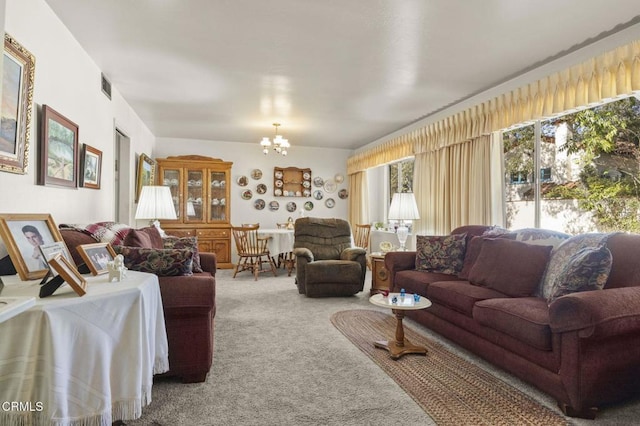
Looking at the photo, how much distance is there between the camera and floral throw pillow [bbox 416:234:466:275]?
11.3 ft

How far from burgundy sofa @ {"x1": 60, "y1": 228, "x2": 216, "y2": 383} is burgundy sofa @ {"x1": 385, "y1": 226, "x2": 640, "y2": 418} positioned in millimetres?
1825

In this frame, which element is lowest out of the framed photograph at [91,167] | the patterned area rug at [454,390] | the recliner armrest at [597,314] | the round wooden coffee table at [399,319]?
the patterned area rug at [454,390]

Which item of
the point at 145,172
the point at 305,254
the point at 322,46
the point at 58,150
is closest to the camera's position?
the point at 58,150

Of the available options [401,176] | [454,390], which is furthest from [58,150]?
[401,176]

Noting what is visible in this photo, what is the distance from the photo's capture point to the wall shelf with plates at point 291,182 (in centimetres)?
721

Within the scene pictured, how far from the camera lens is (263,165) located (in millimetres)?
7152

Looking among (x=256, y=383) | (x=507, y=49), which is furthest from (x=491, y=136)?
(x=256, y=383)

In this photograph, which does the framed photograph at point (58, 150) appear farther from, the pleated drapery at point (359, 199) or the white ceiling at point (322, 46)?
the pleated drapery at point (359, 199)

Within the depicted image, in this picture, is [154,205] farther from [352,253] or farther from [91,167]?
[352,253]

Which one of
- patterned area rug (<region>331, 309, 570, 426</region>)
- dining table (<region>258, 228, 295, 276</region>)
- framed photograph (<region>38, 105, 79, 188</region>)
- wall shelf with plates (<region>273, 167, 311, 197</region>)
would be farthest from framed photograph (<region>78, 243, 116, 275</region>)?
wall shelf with plates (<region>273, 167, 311, 197</region>)

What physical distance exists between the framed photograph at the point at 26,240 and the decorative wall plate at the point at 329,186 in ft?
19.3

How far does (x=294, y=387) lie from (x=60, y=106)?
2.54m

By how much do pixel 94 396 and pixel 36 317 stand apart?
1.21 feet

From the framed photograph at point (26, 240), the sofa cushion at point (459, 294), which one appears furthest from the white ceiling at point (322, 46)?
the sofa cushion at point (459, 294)
